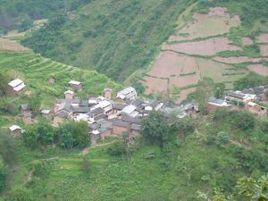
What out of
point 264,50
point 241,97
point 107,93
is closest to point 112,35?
point 264,50

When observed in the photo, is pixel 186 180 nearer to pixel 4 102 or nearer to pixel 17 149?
pixel 17 149

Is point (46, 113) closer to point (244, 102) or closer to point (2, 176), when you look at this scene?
point (2, 176)

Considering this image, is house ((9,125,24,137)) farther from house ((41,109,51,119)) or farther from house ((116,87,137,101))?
house ((116,87,137,101))

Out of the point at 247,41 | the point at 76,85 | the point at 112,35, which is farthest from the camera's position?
the point at 112,35

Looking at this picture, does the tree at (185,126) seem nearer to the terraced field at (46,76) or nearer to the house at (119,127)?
the house at (119,127)

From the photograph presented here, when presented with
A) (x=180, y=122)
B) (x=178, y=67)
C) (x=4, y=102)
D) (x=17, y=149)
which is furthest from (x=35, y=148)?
(x=178, y=67)

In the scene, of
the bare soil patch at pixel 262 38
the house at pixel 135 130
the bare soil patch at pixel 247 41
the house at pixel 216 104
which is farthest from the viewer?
the bare soil patch at pixel 262 38

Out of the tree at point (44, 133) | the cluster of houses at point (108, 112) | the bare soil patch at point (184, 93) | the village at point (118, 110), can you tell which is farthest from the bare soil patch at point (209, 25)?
the tree at point (44, 133)
